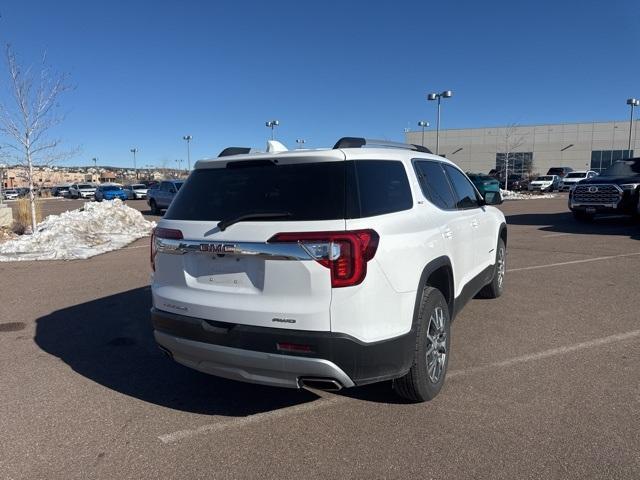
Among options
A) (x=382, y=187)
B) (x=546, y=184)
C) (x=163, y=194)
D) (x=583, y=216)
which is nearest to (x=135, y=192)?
(x=163, y=194)

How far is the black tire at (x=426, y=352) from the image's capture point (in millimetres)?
3379

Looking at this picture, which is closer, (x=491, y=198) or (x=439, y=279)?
(x=439, y=279)

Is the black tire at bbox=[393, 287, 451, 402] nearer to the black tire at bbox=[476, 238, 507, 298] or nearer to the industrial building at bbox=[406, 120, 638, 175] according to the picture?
the black tire at bbox=[476, 238, 507, 298]

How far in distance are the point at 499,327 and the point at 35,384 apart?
447cm

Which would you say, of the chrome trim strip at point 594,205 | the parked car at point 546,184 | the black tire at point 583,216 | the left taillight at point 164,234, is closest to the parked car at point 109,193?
the parked car at point 546,184

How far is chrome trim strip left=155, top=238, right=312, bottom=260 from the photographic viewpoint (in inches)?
115

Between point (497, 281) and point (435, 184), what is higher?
point (435, 184)

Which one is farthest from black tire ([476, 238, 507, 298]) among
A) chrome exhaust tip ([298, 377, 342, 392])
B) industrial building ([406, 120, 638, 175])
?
industrial building ([406, 120, 638, 175])

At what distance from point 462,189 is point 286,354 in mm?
3040

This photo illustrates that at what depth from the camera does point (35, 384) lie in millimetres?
4102

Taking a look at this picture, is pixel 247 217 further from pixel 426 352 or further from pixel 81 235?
pixel 81 235

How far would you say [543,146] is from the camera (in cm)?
7044

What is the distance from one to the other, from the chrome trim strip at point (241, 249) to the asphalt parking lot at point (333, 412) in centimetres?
121

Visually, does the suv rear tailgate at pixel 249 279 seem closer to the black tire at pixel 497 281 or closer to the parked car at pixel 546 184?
the black tire at pixel 497 281
